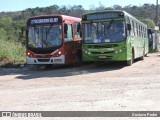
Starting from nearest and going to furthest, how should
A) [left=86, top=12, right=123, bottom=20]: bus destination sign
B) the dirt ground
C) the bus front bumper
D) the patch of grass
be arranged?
the dirt ground → [left=86, top=12, right=123, bottom=20]: bus destination sign → the bus front bumper → the patch of grass

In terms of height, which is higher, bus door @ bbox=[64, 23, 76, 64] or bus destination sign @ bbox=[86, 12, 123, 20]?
bus destination sign @ bbox=[86, 12, 123, 20]

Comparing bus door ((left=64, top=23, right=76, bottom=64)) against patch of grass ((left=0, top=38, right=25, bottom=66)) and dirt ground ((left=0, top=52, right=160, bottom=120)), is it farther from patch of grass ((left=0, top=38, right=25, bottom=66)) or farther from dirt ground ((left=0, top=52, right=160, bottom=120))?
dirt ground ((left=0, top=52, right=160, bottom=120))

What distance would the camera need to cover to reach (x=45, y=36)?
19.5m

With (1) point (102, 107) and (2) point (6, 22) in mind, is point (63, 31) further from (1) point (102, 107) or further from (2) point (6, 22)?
(2) point (6, 22)

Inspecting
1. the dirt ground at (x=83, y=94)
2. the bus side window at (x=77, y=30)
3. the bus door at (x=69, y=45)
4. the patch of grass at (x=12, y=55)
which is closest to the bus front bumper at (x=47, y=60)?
the bus door at (x=69, y=45)

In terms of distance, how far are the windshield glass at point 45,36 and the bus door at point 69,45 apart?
389mm

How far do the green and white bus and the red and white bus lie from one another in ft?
3.39

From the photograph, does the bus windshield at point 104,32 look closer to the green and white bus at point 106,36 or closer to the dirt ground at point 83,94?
the green and white bus at point 106,36

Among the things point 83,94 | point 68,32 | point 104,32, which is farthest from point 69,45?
point 83,94

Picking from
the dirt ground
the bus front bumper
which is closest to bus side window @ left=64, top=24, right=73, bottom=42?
the bus front bumper

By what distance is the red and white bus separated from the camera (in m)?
19.2

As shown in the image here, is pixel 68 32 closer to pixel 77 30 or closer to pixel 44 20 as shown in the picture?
pixel 44 20

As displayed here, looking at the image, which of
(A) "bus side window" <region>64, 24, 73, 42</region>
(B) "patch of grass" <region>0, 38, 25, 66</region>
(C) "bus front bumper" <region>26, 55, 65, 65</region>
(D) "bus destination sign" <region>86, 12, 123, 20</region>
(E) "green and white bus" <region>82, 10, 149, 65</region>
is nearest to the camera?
(E) "green and white bus" <region>82, 10, 149, 65</region>

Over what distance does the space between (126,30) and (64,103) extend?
31.9 ft
